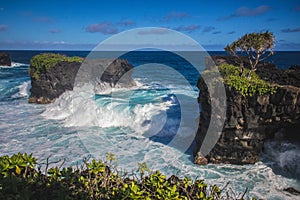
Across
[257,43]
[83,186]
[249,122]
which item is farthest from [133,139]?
[83,186]

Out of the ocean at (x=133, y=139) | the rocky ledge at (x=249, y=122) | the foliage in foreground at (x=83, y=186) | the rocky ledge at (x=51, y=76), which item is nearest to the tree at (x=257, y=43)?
the rocky ledge at (x=249, y=122)

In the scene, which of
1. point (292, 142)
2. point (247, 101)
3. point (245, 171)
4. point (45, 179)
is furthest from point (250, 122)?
point (45, 179)

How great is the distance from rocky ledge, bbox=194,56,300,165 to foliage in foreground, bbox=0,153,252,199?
22.0 ft

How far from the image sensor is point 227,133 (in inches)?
409

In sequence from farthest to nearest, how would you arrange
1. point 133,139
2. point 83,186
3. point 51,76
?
point 51,76, point 133,139, point 83,186

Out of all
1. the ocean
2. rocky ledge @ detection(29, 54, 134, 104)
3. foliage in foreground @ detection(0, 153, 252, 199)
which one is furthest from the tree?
rocky ledge @ detection(29, 54, 134, 104)

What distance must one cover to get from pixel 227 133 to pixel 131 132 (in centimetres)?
671

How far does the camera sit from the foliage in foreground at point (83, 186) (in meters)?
3.50

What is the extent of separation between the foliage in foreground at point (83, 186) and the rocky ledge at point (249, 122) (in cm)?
671

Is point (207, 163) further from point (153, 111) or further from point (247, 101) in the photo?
point (153, 111)

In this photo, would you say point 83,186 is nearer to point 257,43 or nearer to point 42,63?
point 257,43

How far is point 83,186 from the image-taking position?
13.0 feet

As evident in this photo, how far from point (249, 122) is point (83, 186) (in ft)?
26.7

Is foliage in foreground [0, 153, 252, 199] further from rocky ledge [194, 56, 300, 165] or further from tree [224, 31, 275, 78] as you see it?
tree [224, 31, 275, 78]
